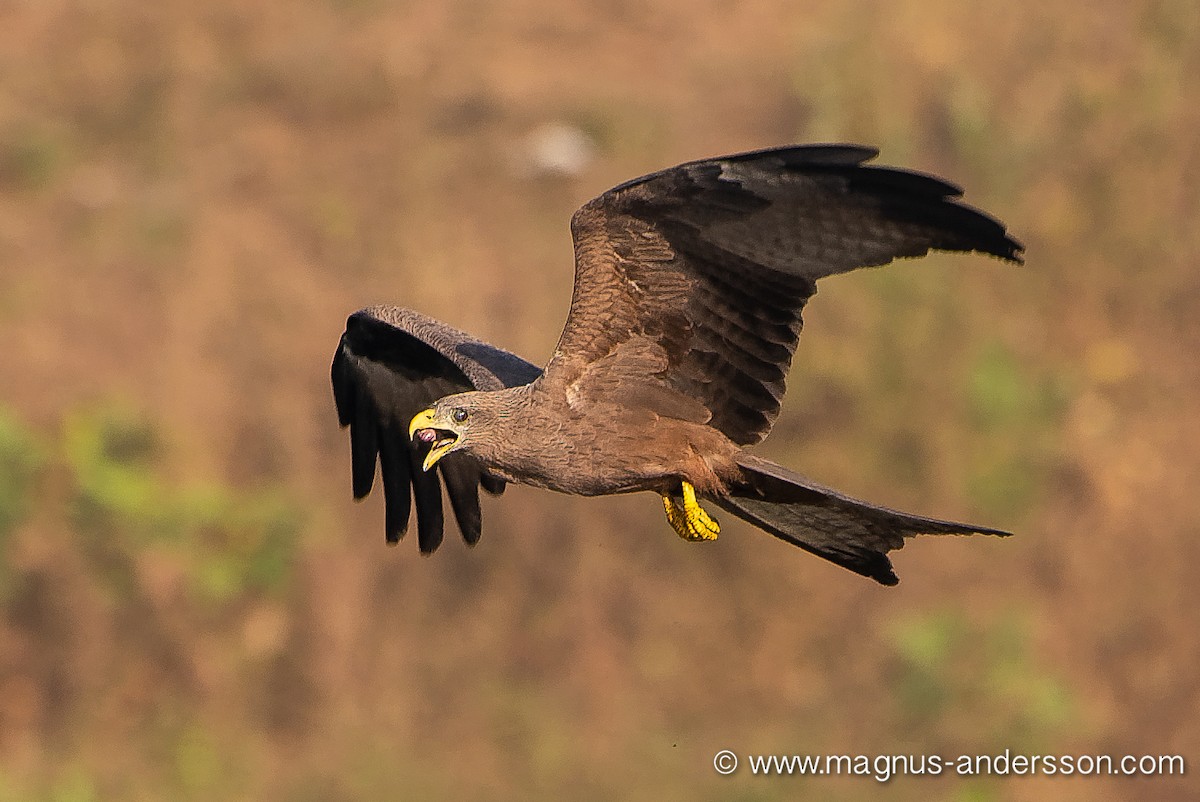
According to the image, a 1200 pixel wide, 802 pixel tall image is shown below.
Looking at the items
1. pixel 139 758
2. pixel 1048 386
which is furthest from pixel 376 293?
pixel 1048 386

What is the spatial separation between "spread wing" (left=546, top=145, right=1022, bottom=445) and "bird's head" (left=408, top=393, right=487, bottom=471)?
350 mm

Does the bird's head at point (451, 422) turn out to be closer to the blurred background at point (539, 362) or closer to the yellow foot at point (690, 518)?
the yellow foot at point (690, 518)

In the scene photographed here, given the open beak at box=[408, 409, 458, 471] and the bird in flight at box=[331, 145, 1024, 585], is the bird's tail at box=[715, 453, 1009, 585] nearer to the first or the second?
the bird in flight at box=[331, 145, 1024, 585]

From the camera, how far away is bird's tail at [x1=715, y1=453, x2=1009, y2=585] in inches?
300

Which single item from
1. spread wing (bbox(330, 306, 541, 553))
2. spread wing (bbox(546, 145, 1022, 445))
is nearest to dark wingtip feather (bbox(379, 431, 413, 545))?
spread wing (bbox(330, 306, 541, 553))

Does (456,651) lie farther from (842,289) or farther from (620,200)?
(620,200)

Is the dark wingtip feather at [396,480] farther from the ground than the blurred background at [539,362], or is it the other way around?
the blurred background at [539,362]

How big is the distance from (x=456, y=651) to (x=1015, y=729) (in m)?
4.40

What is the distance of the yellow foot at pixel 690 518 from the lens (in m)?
7.85

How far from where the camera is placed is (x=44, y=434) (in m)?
15.3

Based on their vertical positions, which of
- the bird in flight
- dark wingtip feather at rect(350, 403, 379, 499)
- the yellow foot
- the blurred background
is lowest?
the yellow foot

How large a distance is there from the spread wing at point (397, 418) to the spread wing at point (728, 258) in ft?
6.84

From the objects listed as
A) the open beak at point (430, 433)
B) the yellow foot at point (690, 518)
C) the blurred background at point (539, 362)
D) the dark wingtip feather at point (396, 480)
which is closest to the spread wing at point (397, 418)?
the dark wingtip feather at point (396, 480)

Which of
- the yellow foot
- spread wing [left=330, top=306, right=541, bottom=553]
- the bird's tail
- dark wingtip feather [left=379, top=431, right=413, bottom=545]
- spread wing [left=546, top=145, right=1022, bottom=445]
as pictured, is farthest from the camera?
dark wingtip feather [left=379, top=431, right=413, bottom=545]
